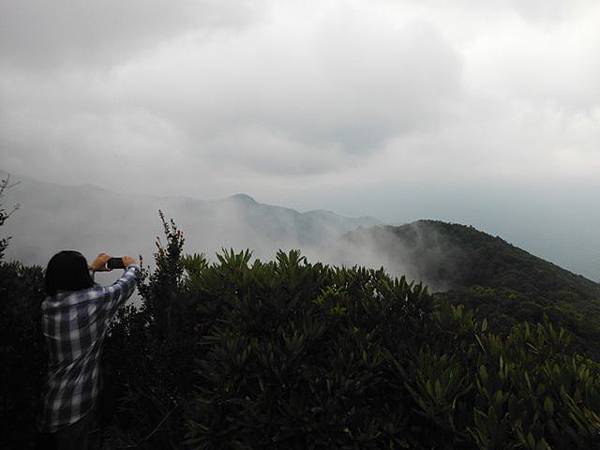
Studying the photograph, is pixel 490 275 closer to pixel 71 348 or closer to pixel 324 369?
pixel 324 369

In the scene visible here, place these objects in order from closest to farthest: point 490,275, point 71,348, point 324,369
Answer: point 324,369
point 71,348
point 490,275

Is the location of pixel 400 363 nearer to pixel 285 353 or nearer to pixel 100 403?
pixel 285 353

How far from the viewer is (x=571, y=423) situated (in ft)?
7.45

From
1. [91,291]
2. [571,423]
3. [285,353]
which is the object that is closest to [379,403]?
[285,353]

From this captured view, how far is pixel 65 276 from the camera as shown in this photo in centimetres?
301

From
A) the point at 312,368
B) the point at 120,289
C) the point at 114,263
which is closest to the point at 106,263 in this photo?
the point at 114,263

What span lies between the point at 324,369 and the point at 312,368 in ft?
0.33

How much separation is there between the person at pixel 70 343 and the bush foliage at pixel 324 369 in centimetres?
81

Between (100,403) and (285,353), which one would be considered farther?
(100,403)

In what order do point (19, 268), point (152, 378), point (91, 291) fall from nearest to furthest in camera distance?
1. point (91, 291)
2. point (152, 378)
3. point (19, 268)

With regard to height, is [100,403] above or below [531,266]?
above

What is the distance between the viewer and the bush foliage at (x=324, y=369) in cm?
247

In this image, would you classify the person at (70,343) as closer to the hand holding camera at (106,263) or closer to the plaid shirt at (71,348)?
the plaid shirt at (71,348)

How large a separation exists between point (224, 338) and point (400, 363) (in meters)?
1.49
